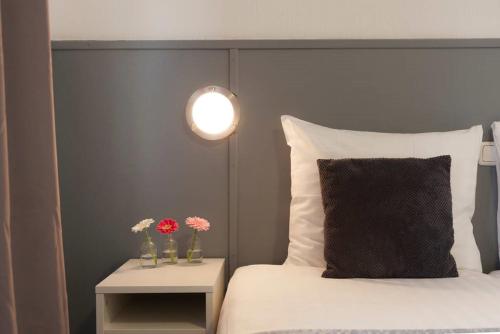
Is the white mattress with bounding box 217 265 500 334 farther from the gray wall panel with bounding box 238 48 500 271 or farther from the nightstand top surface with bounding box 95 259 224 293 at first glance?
the gray wall panel with bounding box 238 48 500 271

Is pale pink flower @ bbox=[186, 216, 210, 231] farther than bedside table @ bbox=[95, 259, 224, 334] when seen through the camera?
Yes

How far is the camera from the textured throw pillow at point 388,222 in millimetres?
1570

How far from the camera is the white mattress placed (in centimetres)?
118

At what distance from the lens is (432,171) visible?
1.65m

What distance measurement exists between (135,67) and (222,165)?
0.49m

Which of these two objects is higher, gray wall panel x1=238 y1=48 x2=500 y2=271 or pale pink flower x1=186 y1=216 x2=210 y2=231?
gray wall panel x1=238 y1=48 x2=500 y2=271

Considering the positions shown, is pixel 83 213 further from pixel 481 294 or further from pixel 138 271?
pixel 481 294

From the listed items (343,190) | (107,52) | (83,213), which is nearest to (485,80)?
(343,190)

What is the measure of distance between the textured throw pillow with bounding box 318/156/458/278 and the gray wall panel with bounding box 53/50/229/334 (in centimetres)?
53

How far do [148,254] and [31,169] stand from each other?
70 centimetres

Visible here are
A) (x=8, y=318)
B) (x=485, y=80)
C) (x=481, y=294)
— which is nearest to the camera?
(x=8, y=318)

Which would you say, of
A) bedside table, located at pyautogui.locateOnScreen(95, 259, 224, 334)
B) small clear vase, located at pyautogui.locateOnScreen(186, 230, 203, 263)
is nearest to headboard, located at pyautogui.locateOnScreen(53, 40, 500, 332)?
small clear vase, located at pyautogui.locateOnScreen(186, 230, 203, 263)

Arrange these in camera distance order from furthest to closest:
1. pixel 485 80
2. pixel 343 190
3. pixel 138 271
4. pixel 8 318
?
pixel 485 80, pixel 138 271, pixel 343 190, pixel 8 318

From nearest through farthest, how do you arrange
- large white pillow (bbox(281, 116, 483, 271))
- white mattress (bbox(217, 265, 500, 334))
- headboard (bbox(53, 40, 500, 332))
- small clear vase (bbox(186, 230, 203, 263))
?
white mattress (bbox(217, 265, 500, 334)) → large white pillow (bbox(281, 116, 483, 271)) → small clear vase (bbox(186, 230, 203, 263)) → headboard (bbox(53, 40, 500, 332))
